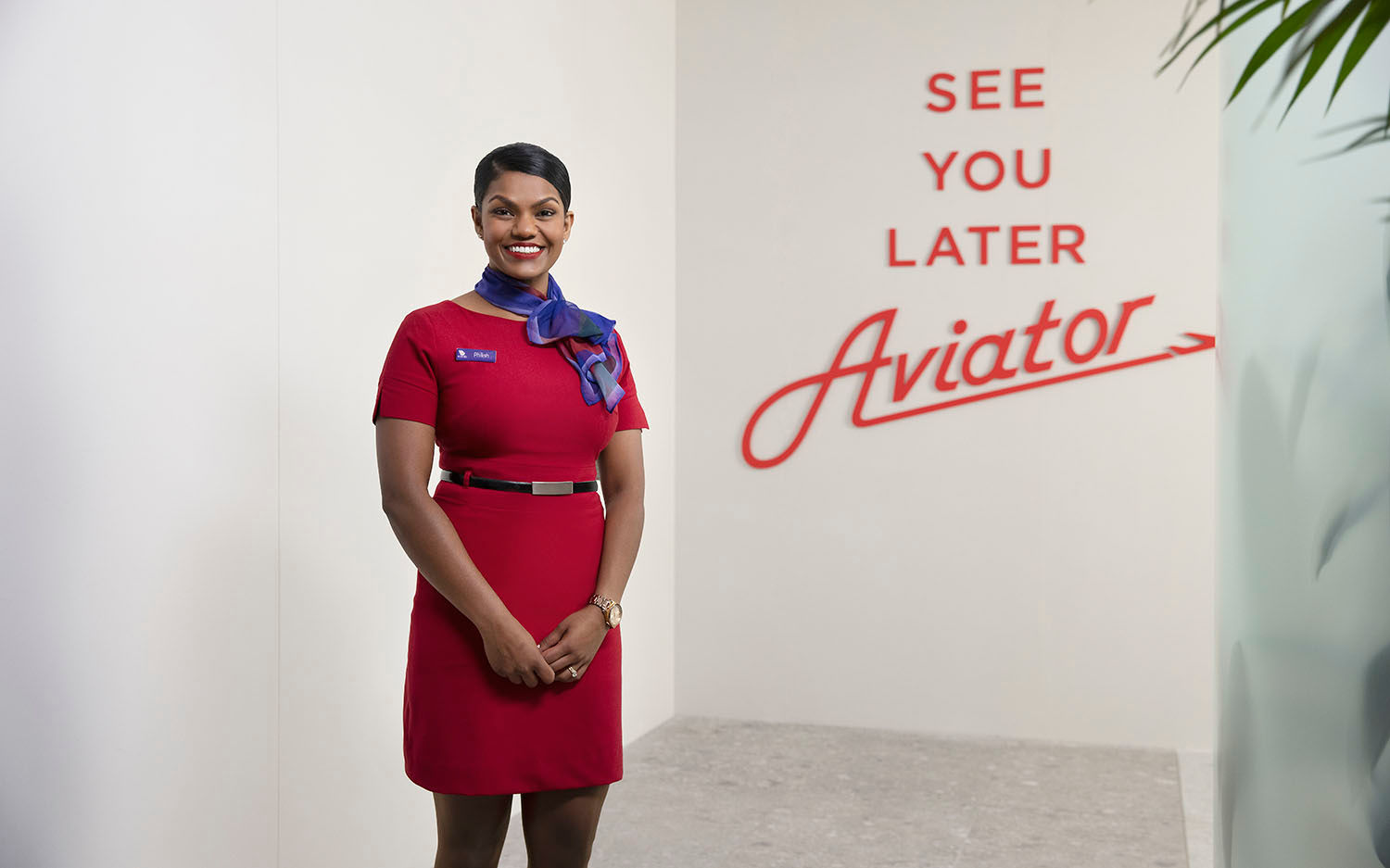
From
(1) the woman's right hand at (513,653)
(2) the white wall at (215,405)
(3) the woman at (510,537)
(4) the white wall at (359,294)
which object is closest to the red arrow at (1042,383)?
(4) the white wall at (359,294)

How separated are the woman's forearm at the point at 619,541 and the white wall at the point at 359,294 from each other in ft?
3.02

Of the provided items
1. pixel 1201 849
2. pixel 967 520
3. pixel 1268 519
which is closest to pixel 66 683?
pixel 1268 519

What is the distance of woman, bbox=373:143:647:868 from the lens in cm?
192

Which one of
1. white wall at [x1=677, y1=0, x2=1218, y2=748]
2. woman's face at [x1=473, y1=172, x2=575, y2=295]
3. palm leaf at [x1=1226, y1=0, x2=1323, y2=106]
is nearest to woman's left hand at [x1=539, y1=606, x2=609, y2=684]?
woman's face at [x1=473, y1=172, x2=575, y2=295]

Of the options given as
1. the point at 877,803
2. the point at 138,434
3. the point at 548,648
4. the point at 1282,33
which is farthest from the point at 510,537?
the point at 877,803

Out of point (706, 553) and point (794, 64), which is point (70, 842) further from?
point (794, 64)

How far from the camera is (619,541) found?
6.89 feet

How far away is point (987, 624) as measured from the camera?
4719mm

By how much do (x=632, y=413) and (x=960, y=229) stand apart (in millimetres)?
2863

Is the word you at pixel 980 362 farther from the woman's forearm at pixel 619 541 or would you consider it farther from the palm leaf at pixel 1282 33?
the palm leaf at pixel 1282 33

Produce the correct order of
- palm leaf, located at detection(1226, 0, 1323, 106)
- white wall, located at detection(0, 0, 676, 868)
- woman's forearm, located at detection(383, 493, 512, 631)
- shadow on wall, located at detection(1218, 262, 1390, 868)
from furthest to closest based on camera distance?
white wall, located at detection(0, 0, 676, 868) < woman's forearm, located at detection(383, 493, 512, 631) < shadow on wall, located at detection(1218, 262, 1390, 868) < palm leaf, located at detection(1226, 0, 1323, 106)

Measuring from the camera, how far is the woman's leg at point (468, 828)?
2.01 metres

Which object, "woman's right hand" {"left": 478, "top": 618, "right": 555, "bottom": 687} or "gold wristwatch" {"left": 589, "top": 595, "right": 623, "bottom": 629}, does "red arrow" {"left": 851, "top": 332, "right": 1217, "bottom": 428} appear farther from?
"woman's right hand" {"left": 478, "top": 618, "right": 555, "bottom": 687}

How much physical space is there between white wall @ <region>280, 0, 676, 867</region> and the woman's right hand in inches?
37.6
